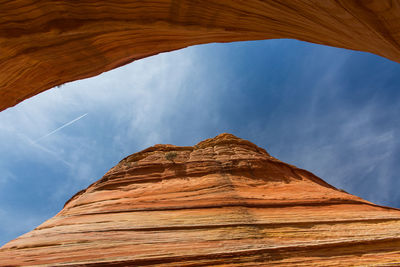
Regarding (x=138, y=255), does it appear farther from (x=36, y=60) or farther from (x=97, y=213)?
(x=36, y=60)

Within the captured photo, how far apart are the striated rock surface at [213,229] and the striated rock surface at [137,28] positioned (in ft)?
13.4

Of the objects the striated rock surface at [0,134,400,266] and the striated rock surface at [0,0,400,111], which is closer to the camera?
the striated rock surface at [0,0,400,111]

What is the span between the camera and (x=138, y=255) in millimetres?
4629

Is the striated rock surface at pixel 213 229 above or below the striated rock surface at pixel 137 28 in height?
below

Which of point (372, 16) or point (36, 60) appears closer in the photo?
point (372, 16)

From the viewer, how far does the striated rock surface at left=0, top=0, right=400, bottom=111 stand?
2.60 metres

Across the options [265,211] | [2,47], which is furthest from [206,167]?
[2,47]

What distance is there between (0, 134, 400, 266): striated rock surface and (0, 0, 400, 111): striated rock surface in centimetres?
409

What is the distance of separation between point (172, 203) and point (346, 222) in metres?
5.98

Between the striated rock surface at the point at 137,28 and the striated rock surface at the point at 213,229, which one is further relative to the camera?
the striated rock surface at the point at 213,229

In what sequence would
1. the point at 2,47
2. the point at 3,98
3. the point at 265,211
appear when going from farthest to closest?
the point at 265,211 < the point at 3,98 < the point at 2,47

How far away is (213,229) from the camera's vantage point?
18.3 feet

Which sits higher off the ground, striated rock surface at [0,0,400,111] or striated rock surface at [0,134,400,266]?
striated rock surface at [0,0,400,111]

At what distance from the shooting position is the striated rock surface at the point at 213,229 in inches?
179
